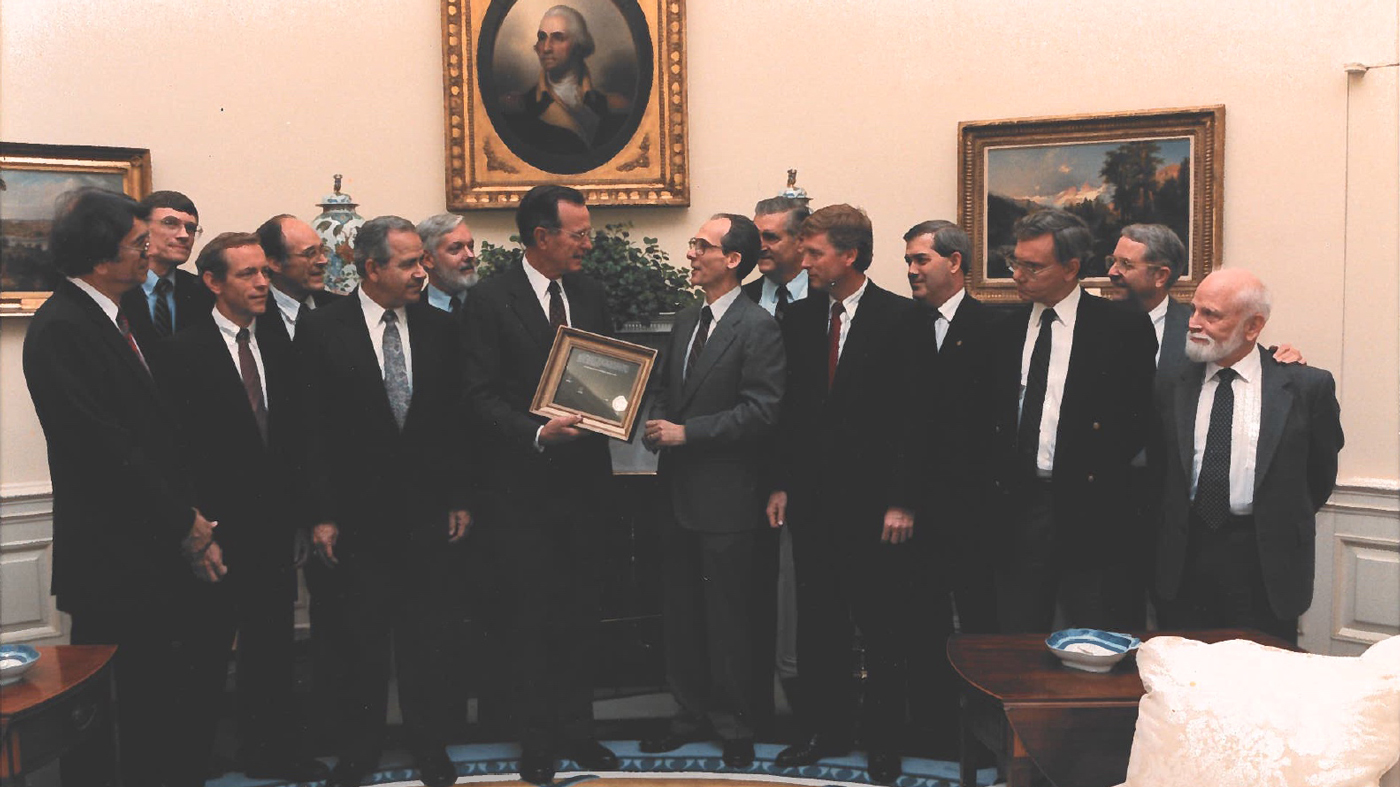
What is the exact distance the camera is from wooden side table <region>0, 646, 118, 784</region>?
10.2 ft

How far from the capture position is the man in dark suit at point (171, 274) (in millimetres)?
5047

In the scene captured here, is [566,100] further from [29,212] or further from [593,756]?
[593,756]

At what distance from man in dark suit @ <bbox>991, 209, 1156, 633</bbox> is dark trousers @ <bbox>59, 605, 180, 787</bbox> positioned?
119 inches

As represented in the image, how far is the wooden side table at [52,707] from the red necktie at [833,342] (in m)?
2.65

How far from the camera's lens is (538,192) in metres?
4.75

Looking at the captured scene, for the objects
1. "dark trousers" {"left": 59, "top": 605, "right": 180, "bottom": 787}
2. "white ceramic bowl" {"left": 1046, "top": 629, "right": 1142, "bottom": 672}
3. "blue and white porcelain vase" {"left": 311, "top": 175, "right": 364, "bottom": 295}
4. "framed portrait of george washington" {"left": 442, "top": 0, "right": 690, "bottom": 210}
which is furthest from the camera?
"framed portrait of george washington" {"left": 442, "top": 0, "right": 690, "bottom": 210}

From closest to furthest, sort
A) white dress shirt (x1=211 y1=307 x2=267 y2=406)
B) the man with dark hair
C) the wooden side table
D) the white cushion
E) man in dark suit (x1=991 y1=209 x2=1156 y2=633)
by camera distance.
Result: the white cushion, the wooden side table, man in dark suit (x1=991 y1=209 x2=1156 y2=633), white dress shirt (x1=211 y1=307 x2=267 y2=406), the man with dark hair

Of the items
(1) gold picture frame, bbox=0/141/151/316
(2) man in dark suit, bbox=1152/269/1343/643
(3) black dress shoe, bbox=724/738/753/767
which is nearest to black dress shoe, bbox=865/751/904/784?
(3) black dress shoe, bbox=724/738/753/767

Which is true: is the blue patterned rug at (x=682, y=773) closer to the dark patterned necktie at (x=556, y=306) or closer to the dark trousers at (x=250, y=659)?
the dark trousers at (x=250, y=659)

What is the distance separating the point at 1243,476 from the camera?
4.17m

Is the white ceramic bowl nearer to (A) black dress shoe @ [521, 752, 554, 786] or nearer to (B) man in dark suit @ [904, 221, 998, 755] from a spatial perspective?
(B) man in dark suit @ [904, 221, 998, 755]

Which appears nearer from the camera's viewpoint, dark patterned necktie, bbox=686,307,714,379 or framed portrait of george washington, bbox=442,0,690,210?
dark patterned necktie, bbox=686,307,714,379

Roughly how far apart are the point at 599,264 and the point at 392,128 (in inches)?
62.6

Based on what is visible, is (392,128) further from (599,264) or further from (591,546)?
(591,546)
